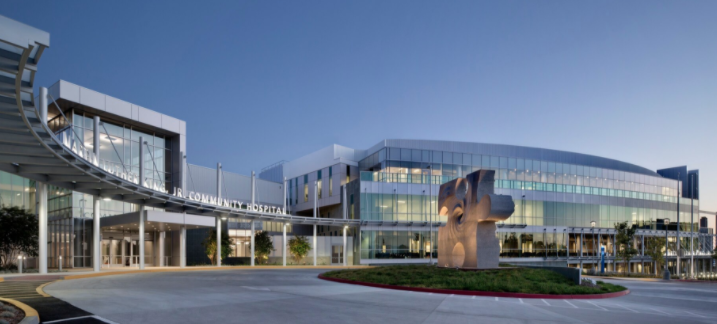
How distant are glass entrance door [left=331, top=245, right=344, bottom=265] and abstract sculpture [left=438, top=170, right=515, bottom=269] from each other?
108 ft

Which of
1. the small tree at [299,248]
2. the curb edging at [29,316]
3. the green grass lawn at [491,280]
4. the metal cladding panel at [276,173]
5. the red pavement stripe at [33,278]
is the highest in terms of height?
the metal cladding panel at [276,173]

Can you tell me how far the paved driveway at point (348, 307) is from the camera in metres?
14.0

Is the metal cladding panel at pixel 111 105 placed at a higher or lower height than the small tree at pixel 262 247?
higher

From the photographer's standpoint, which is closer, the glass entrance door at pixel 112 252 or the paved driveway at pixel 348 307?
the paved driveway at pixel 348 307

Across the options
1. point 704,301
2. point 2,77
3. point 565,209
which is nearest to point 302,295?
point 2,77

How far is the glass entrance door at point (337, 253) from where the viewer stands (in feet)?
211

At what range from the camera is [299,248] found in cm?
5869

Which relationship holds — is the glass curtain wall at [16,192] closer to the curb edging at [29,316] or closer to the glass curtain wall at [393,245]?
the curb edging at [29,316]

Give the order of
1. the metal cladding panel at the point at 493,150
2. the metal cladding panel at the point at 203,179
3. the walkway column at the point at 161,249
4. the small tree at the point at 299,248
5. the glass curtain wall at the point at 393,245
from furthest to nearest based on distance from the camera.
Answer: the metal cladding panel at the point at 493,150, the metal cladding panel at the point at 203,179, the glass curtain wall at the point at 393,245, the small tree at the point at 299,248, the walkway column at the point at 161,249

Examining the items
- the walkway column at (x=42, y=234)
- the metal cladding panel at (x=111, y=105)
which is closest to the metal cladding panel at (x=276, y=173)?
the metal cladding panel at (x=111, y=105)

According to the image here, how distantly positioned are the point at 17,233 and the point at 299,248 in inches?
1165

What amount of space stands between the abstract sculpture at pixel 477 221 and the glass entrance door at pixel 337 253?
3284 cm

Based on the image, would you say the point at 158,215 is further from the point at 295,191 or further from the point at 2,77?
the point at 295,191

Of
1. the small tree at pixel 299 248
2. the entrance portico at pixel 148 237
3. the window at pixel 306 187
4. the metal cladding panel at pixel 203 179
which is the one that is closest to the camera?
the entrance portico at pixel 148 237
